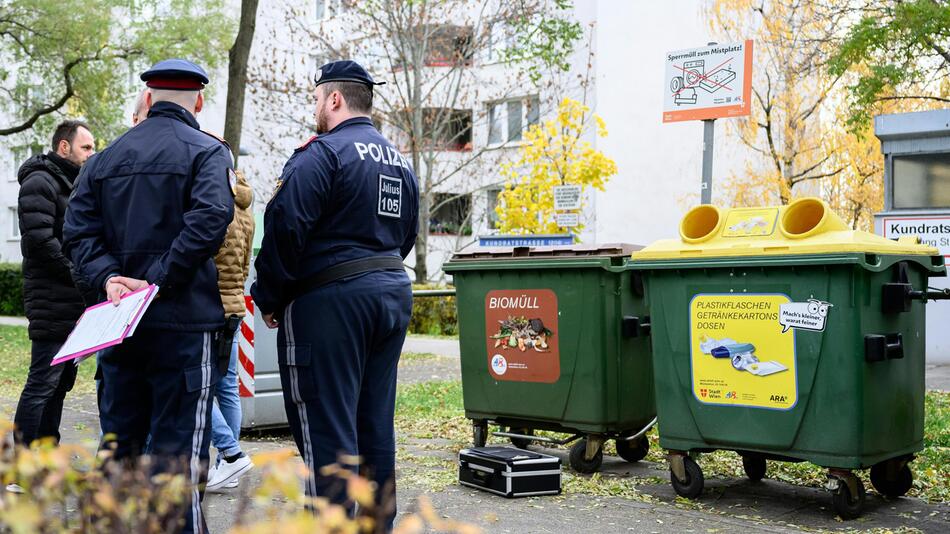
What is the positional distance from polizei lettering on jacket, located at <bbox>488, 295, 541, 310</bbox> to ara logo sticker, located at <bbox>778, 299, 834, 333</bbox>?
1.68 meters

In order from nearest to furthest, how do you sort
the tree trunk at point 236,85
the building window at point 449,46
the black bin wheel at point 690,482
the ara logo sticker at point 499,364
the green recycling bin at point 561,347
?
the black bin wheel at point 690,482, the green recycling bin at point 561,347, the ara logo sticker at point 499,364, the tree trunk at point 236,85, the building window at point 449,46

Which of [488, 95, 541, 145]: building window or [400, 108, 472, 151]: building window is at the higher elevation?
[488, 95, 541, 145]: building window

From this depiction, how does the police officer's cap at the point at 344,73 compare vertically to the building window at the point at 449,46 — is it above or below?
below

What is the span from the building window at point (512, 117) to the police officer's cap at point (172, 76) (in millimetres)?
21249

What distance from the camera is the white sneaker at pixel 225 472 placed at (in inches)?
219

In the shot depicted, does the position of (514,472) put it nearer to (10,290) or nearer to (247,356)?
(247,356)

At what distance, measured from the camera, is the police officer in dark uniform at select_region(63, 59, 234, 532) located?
3.74 metres

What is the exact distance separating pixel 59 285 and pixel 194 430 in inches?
88.7

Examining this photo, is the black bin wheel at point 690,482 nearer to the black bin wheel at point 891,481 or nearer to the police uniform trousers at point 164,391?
the black bin wheel at point 891,481

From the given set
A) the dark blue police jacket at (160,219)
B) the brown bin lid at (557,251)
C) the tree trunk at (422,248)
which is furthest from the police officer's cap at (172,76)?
the tree trunk at (422,248)

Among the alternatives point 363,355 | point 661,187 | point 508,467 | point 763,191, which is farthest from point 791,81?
point 363,355

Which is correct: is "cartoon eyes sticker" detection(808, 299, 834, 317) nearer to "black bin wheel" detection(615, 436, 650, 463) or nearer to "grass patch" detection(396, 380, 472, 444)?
"black bin wheel" detection(615, 436, 650, 463)

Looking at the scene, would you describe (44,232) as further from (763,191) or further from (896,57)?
(763,191)

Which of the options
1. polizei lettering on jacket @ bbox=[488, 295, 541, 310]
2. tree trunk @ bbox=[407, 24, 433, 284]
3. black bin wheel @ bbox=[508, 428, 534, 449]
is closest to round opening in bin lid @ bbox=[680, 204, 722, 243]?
polizei lettering on jacket @ bbox=[488, 295, 541, 310]
